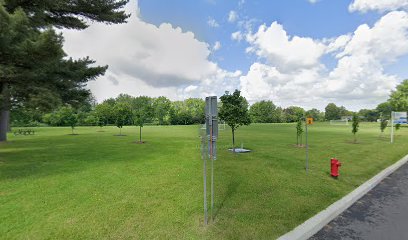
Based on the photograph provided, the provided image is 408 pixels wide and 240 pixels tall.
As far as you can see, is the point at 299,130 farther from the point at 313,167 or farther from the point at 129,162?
the point at 129,162

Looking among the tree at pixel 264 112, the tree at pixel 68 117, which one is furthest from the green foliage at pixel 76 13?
the tree at pixel 264 112

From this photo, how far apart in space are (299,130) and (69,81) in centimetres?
1827

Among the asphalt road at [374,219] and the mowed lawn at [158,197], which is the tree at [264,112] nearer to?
the mowed lawn at [158,197]

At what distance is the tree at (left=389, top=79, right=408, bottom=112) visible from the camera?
6056 cm

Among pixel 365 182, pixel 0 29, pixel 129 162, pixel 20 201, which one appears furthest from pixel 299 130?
pixel 0 29

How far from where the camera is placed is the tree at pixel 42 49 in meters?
9.28

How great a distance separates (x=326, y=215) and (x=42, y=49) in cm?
1232

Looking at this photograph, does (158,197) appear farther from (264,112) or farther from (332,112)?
(332,112)

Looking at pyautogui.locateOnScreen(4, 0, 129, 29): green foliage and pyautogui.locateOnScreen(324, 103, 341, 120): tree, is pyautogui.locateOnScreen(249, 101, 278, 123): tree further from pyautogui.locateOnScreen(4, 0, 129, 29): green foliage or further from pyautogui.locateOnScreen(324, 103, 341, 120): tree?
pyautogui.locateOnScreen(4, 0, 129, 29): green foliage

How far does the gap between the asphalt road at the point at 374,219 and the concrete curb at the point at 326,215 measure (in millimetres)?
103

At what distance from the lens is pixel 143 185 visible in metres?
7.77

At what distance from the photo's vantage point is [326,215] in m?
5.55

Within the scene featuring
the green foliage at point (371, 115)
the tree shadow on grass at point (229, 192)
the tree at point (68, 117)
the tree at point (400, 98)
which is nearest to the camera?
the tree shadow on grass at point (229, 192)

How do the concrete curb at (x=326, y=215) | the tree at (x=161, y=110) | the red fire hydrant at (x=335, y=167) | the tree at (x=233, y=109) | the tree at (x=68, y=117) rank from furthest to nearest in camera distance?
the tree at (x=161, y=110) < the tree at (x=68, y=117) < the tree at (x=233, y=109) < the red fire hydrant at (x=335, y=167) < the concrete curb at (x=326, y=215)
